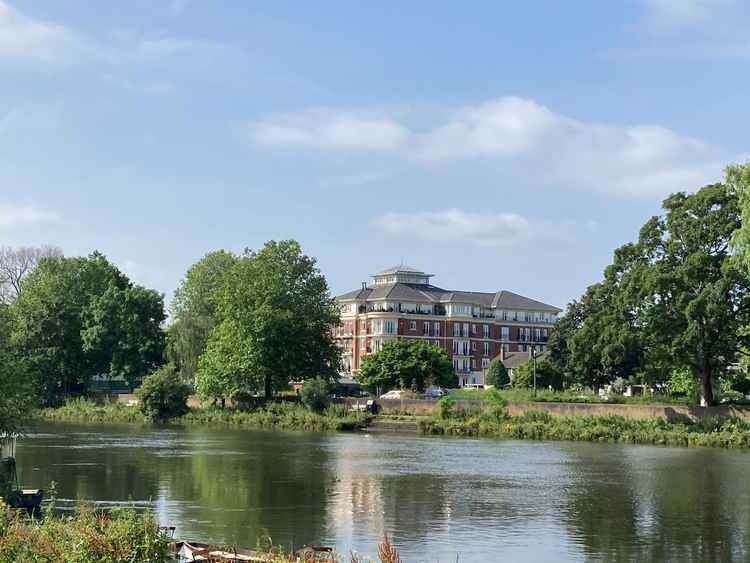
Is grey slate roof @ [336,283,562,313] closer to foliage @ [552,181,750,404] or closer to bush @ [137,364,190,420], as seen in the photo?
bush @ [137,364,190,420]

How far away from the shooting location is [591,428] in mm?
72812

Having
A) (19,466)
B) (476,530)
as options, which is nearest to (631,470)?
(476,530)

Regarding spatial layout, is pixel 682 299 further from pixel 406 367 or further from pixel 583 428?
pixel 406 367

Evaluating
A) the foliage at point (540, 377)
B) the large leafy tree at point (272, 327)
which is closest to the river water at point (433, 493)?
the large leafy tree at point (272, 327)

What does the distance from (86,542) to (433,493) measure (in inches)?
970

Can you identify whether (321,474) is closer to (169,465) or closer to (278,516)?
(169,465)

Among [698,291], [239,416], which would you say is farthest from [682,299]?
[239,416]

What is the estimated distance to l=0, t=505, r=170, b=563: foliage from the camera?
1758cm

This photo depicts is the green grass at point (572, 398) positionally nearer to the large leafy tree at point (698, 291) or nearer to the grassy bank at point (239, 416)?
the large leafy tree at point (698, 291)

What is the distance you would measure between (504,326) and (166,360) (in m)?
61.4

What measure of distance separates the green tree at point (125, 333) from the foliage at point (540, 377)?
37074 mm

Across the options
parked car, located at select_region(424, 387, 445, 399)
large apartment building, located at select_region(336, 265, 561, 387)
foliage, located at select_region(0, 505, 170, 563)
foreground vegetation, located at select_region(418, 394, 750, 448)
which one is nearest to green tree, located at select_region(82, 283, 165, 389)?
parked car, located at select_region(424, 387, 445, 399)

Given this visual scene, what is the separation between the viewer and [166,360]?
109750 millimetres

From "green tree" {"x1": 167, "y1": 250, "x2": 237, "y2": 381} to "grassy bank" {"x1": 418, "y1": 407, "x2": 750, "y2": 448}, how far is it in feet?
97.6
